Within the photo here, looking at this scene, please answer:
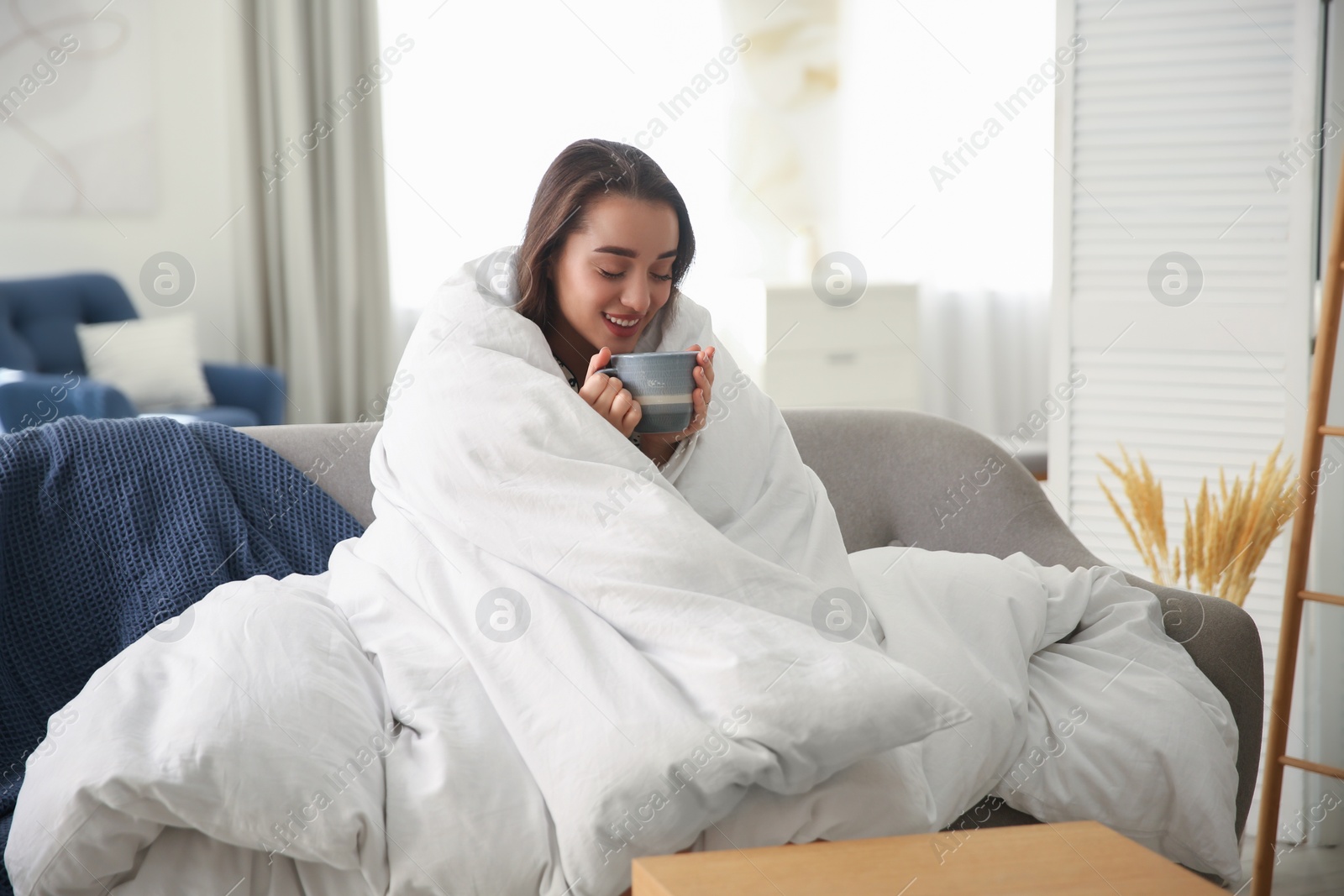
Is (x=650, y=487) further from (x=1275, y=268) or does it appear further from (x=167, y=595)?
(x=1275, y=268)

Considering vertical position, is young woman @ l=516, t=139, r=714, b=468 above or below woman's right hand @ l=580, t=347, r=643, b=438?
above

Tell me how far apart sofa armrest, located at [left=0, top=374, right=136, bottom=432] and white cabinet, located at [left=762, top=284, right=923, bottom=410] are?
2.30 meters

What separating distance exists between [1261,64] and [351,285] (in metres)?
3.44

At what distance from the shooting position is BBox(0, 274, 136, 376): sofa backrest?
379cm

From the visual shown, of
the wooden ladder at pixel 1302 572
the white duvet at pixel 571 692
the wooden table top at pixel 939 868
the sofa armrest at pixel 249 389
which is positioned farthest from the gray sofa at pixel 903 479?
the sofa armrest at pixel 249 389

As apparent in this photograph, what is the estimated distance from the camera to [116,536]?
4.82ft

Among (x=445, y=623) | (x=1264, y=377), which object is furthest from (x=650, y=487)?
(x=1264, y=377)

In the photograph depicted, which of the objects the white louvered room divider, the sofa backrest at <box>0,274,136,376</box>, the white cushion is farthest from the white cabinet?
the sofa backrest at <box>0,274,136,376</box>

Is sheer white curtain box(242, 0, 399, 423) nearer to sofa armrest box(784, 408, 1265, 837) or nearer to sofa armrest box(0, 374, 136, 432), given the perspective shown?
sofa armrest box(0, 374, 136, 432)

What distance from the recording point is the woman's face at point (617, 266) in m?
1.36

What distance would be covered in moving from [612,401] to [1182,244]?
178 cm

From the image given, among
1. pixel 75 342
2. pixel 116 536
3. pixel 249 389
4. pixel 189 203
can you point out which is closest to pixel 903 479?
pixel 116 536

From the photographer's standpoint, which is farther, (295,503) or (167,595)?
(295,503)

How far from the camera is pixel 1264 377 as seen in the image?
2432mm
